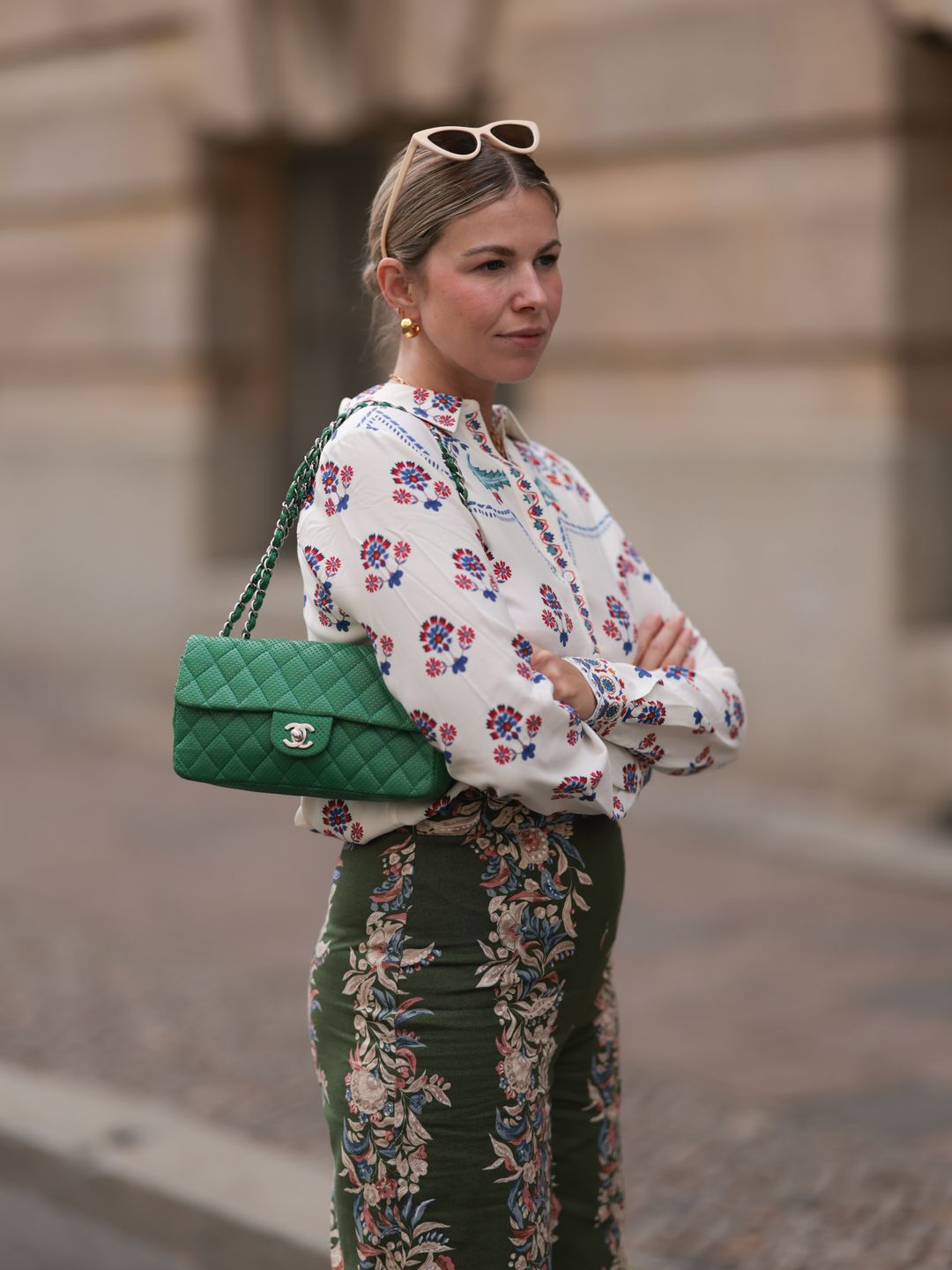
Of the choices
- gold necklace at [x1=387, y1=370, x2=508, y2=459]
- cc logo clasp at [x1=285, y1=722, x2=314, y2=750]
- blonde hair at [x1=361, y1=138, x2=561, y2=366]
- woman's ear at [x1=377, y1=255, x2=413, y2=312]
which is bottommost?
cc logo clasp at [x1=285, y1=722, x2=314, y2=750]

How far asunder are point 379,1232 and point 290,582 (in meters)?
7.01

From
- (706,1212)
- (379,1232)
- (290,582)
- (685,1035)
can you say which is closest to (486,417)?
(379,1232)

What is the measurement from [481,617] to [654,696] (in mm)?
360

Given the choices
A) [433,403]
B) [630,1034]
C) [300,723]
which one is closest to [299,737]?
[300,723]

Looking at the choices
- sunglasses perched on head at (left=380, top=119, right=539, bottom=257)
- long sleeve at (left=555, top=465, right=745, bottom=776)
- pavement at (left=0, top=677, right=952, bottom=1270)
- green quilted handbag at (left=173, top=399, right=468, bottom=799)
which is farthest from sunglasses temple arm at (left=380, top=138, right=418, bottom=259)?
pavement at (left=0, top=677, right=952, bottom=1270)

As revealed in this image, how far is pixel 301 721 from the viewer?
97.4 inches

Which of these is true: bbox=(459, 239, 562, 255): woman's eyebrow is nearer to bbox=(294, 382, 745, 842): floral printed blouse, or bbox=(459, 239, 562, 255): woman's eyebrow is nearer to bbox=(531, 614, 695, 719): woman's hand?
bbox=(294, 382, 745, 842): floral printed blouse

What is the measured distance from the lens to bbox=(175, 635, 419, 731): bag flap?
247cm

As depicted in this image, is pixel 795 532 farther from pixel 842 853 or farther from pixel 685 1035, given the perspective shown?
pixel 685 1035

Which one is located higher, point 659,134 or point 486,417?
point 659,134

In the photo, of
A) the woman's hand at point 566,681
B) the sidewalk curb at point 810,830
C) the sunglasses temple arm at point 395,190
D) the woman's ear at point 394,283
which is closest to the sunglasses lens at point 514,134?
the sunglasses temple arm at point 395,190

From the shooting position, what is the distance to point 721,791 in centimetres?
763

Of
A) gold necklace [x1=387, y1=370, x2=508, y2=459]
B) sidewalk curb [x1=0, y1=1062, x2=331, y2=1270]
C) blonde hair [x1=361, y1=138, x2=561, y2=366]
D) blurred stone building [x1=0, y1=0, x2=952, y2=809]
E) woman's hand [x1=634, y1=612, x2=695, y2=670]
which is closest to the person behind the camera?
blonde hair [x1=361, y1=138, x2=561, y2=366]

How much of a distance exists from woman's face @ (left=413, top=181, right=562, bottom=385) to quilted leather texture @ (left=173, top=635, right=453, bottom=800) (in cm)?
45
